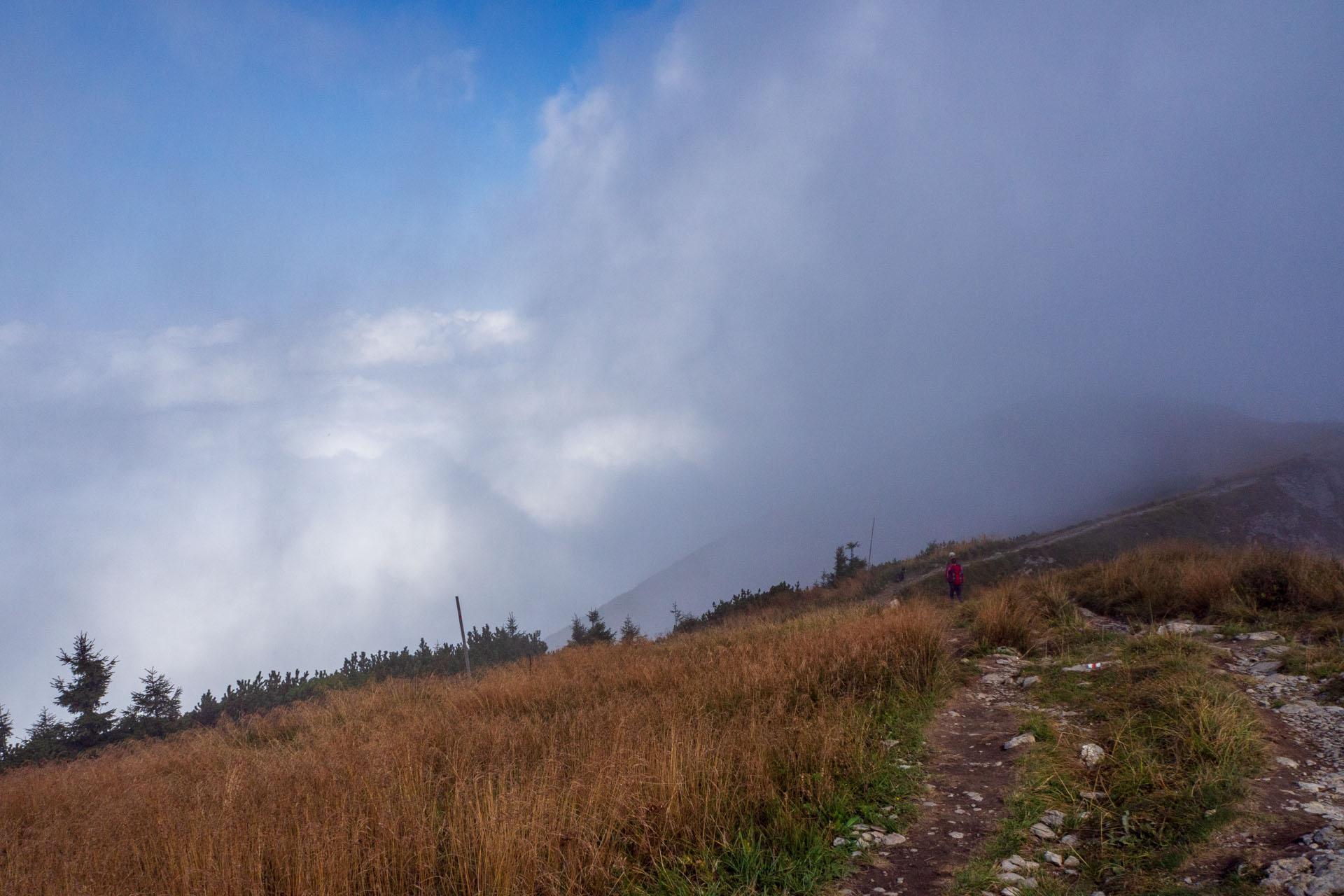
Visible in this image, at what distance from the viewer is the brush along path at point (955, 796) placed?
3.81m

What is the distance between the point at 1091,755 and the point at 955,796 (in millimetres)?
1179

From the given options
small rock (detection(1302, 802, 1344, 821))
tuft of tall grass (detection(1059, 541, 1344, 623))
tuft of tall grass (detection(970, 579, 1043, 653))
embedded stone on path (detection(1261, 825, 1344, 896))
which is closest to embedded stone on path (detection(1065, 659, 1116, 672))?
tuft of tall grass (detection(970, 579, 1043, 653))

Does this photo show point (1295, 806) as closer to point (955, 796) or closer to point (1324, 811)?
point (1324, 811)

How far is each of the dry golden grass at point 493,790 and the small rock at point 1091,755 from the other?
1.58 meters

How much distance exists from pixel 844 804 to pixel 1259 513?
53417 mm

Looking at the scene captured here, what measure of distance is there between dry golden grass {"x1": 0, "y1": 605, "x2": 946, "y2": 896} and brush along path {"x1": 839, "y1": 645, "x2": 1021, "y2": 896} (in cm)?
55

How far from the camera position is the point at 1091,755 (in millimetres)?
4977

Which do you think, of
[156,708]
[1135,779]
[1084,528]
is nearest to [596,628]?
[156,708]

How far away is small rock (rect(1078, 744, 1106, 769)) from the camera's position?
193 inches

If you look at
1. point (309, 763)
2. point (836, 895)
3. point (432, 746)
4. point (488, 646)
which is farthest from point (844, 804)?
point (488, 646)

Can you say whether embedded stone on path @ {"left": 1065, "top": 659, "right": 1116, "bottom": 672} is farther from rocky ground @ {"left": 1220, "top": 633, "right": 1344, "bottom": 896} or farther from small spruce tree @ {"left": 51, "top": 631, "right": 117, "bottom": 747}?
small spruce tree @ {"left": 51, "top": 631, "right": 117, "bottom": 747}

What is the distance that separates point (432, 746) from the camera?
6.33 metres

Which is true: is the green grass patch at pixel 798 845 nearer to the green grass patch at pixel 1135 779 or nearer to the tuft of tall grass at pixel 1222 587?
the green grass patch at pixel 1135 779

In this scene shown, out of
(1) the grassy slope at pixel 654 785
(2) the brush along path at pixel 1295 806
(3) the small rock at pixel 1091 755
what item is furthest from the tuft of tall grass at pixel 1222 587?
(3) the small rock at pixel 1091 755
